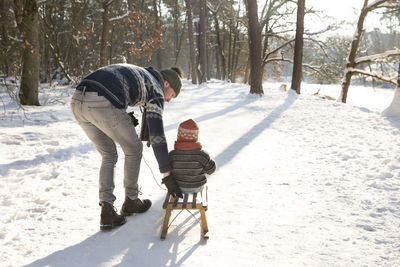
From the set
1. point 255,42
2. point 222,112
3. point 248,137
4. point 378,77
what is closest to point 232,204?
point 248,137

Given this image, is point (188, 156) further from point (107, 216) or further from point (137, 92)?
point (107, 216)

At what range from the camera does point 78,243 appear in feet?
8.89

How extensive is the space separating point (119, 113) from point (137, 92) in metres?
0.26

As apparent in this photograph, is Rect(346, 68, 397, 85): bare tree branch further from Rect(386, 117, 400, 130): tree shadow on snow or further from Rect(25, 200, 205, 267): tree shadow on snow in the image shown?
Rect(25, 200, 205, 267): tree shadow on snow

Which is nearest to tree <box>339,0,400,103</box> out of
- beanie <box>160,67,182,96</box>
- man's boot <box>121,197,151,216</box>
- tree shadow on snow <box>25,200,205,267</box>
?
beanie <box>160,67,182,96</box>

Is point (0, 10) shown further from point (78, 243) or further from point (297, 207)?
point (297, 207)

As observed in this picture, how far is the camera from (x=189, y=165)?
9.28 ft

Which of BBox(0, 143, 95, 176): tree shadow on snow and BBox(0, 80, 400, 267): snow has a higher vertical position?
BBox(0, 143, 95, 176): tree shadow on snow

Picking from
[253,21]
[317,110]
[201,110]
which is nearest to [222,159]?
[201,110]

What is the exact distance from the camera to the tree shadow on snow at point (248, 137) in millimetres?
5504

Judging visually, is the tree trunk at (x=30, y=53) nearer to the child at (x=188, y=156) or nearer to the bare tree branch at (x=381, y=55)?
the child at (x=188, y=156)

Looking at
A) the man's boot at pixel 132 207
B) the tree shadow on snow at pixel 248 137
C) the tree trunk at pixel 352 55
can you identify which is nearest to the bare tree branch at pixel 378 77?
the tree trunk at pixel 352 55

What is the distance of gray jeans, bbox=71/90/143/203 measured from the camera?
2.56 meters

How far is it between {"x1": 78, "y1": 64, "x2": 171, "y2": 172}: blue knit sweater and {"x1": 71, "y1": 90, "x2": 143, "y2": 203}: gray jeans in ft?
0.32
